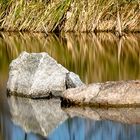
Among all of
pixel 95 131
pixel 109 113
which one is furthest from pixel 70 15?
pixel 95 131

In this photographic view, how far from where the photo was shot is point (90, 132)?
857 centimetres

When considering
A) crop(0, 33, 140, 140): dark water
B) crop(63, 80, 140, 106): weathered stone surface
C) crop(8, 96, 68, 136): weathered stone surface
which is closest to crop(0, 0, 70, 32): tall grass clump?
crop(0, 33, 140, 140): dark water

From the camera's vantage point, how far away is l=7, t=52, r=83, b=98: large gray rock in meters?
10.9

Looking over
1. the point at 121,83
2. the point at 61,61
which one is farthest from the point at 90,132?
the point at 61,61

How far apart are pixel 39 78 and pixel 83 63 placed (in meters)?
5.33

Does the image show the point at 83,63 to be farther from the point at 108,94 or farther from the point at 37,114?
the point at 37,114

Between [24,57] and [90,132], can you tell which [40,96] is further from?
[90,132]

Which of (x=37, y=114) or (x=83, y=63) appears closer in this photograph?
(x=37, y=114)

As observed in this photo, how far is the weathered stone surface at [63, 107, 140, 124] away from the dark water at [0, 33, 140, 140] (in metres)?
0.18

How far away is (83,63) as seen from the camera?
1620 cm

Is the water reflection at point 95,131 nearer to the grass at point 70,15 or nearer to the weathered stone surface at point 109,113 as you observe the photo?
the weathered stone surface at point 109,113

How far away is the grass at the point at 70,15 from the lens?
24.0 metres

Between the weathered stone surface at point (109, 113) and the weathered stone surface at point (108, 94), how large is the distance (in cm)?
17

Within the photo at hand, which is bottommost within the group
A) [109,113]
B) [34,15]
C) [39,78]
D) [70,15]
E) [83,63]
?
[109,113]
